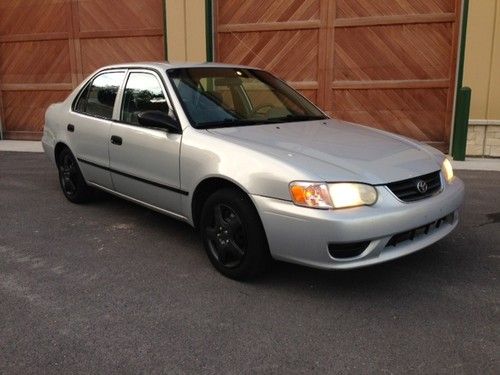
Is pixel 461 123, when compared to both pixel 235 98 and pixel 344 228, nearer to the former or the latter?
pixel 235 98

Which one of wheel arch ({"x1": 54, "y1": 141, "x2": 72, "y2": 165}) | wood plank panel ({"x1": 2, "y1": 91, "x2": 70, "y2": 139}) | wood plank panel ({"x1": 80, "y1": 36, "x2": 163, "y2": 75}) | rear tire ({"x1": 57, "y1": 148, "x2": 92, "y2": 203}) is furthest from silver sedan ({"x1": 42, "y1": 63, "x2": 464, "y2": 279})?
wood plank panel ({"x1": 2, "y1": 91, "x2": 70, "y2": 139})

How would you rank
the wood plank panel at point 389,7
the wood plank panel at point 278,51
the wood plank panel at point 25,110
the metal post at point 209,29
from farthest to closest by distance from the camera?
the wood plank panel at point 25,110 < the metal post at point 209,29 < the wood plank panel at point 278,51 < the wood plank panel at point 389,7

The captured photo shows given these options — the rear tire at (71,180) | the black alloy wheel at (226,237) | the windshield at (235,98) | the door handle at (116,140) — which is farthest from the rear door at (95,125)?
the black alloy wheel at (226,237)

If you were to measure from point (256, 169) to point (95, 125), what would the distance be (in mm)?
2259

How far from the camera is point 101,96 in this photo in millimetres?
5094

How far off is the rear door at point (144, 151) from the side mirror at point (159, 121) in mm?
69

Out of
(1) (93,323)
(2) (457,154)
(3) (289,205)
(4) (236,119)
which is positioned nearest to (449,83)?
(2) (457,154)

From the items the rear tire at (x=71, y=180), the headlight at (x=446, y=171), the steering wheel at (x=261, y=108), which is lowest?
the rear tire at (x=71, y=180)

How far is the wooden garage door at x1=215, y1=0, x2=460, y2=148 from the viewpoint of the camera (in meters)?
8.19

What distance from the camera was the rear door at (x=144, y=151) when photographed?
159 inches

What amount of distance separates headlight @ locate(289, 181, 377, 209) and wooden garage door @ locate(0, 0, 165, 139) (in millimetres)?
7320

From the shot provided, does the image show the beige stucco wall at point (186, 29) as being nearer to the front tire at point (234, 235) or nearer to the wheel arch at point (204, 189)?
the wheel arch at point (204, 189)

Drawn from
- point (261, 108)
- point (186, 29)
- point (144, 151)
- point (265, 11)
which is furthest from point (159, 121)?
point (186, 29)

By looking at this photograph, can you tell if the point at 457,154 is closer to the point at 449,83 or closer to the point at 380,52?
the point at 449,83
